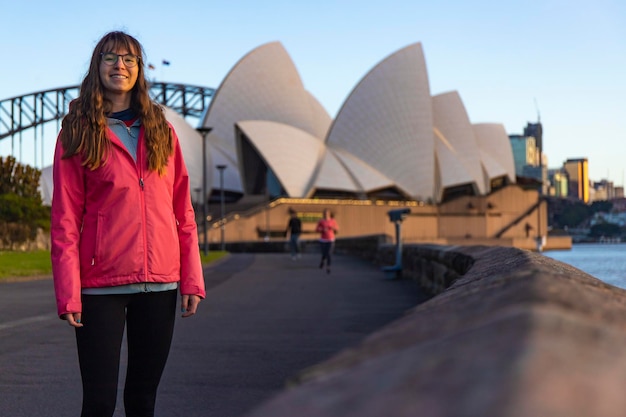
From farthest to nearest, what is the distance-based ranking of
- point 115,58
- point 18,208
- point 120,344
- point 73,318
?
point 18,208 → point 115,58 → point 120,344 → point 73,318

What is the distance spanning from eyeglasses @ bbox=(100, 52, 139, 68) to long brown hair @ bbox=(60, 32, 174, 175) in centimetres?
2

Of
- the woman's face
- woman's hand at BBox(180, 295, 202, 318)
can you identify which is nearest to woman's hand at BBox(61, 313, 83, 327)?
woman's hand at BBox(180, 295, 202, 318)

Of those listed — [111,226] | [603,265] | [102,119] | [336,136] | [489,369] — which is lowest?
[603,265]

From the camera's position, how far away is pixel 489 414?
0.71 m

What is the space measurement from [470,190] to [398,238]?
59.1 m

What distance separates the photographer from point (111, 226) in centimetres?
274

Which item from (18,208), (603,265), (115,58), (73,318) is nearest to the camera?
(73,318)

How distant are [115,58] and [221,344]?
12.5 feet

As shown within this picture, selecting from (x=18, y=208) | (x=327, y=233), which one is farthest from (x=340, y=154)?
(x=327, y=233)

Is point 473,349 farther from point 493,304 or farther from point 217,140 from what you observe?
point 217,140

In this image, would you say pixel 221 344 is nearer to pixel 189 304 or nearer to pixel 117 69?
pixel 189 304

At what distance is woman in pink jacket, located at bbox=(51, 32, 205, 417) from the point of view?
8.75ft

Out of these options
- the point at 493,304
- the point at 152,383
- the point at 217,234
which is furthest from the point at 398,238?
the point at 217,234

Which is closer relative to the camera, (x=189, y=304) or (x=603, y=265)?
(x=189, y=304)
